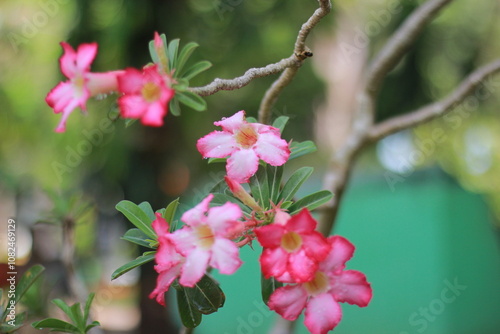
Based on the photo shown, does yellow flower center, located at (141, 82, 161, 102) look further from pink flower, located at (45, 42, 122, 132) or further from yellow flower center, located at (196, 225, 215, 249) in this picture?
yellow flower center, located at (196, 225, 215, 249)

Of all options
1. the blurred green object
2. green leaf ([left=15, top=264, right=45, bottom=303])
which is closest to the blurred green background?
the blurred green object

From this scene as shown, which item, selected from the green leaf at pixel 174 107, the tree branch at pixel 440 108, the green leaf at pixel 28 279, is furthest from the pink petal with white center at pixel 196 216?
the tree branch at pixel 440 108

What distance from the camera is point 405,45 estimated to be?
1206 mm

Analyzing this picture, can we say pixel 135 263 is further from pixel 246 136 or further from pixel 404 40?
pixel 404 40

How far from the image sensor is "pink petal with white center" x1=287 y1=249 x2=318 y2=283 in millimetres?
555

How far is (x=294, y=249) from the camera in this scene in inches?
22.1

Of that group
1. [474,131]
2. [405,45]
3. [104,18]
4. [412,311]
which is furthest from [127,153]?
[474,131]

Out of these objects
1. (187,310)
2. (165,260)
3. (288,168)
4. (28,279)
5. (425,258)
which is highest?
(165,260)

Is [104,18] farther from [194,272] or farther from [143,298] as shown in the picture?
[194,272]

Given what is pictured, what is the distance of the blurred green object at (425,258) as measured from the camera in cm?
315

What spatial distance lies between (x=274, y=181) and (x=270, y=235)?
16 centimetres

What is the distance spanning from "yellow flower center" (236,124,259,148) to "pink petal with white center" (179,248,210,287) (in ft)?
0.48

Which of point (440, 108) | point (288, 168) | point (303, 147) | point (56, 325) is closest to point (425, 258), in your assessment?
point (288, 168)

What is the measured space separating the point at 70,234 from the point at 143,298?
234 centimetres
